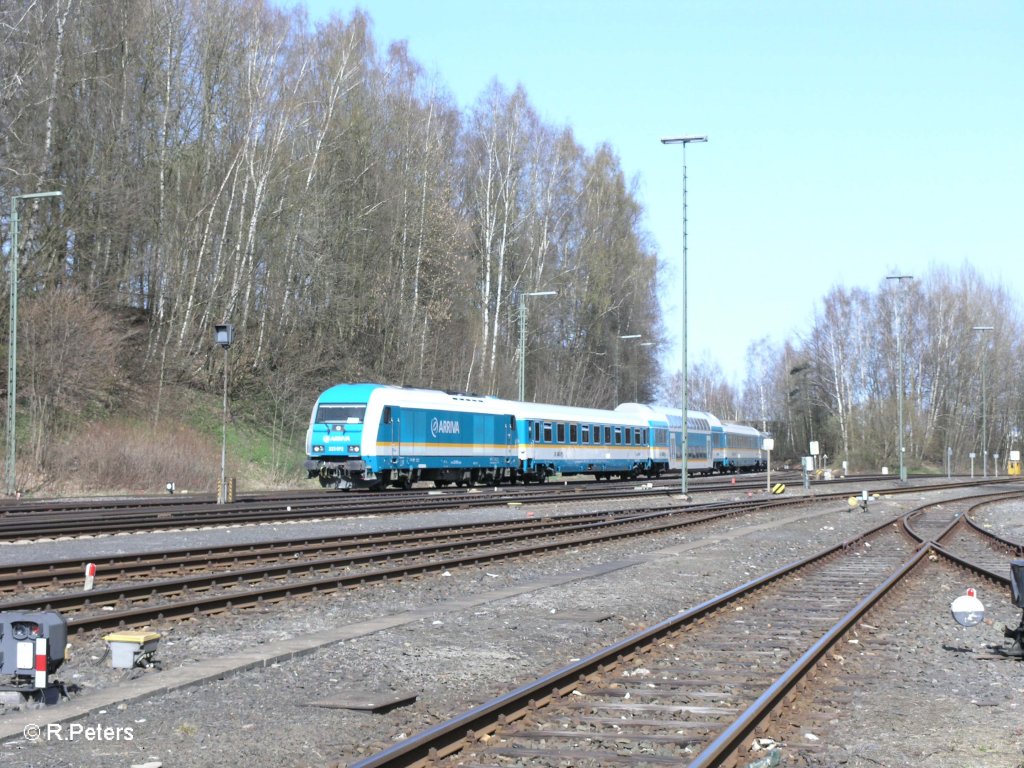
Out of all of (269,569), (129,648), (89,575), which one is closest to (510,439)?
(269,569)

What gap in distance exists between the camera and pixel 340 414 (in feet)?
121

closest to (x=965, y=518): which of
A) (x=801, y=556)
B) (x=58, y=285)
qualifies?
(x=801, y=556)

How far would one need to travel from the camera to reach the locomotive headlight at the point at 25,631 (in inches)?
308

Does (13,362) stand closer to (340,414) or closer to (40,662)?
(340,414)

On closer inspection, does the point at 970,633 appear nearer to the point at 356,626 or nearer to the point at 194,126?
the point at 356,626

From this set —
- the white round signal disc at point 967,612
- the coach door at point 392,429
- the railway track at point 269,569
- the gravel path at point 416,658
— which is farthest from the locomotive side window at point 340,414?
the white round signal disc at point 967,612

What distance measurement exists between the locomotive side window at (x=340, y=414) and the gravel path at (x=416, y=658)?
51.8 ft

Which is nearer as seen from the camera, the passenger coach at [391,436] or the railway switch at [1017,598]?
the railway switch at [1017,598]

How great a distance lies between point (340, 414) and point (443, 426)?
4.54 metres

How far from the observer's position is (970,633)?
40.1ft

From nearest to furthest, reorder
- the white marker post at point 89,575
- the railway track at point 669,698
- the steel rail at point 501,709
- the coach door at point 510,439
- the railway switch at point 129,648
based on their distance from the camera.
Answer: the steel rail at point 501,709, the railway track at point 669,698, the railway switch at point 129,648, the white marker post at point 89,575, the coach door at point 510,439

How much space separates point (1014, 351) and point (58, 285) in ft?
282

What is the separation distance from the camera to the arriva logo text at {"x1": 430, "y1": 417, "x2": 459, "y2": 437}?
130ft

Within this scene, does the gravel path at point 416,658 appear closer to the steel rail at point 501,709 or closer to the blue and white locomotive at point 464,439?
the steel rail at point 501,709
